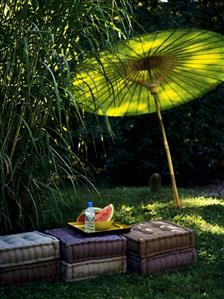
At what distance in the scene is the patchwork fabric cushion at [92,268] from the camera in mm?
3459

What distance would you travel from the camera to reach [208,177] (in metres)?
8.84

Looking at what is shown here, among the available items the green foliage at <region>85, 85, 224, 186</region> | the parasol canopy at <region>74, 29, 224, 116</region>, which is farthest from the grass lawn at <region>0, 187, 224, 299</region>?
the green foliage at <region>85, 85, 224, 186</region>

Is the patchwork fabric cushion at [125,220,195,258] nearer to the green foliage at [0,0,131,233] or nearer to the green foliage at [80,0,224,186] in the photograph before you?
the green foliage at [0,0,131,233]

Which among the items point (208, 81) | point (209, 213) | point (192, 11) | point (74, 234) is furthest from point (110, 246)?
point (192, 11)

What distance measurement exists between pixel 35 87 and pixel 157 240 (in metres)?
1.38

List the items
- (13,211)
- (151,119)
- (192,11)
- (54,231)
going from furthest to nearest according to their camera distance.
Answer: (192,11), (151,119), (13,211), (54,231)

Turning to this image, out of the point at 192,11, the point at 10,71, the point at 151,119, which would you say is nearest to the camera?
the point at 10,71

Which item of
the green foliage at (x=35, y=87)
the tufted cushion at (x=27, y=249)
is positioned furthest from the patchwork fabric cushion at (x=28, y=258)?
the green foliage at (x=35, y=87)

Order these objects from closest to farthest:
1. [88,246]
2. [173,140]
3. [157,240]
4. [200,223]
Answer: [88,246], [157,240], [200,223], [173,140]

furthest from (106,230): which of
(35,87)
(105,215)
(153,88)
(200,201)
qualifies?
(200,201)

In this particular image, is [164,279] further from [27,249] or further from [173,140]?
[173,140]

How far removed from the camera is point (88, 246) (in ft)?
11.4

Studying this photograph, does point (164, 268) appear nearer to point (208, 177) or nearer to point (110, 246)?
point (110, 246)

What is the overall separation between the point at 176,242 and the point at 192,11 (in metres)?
6.21
